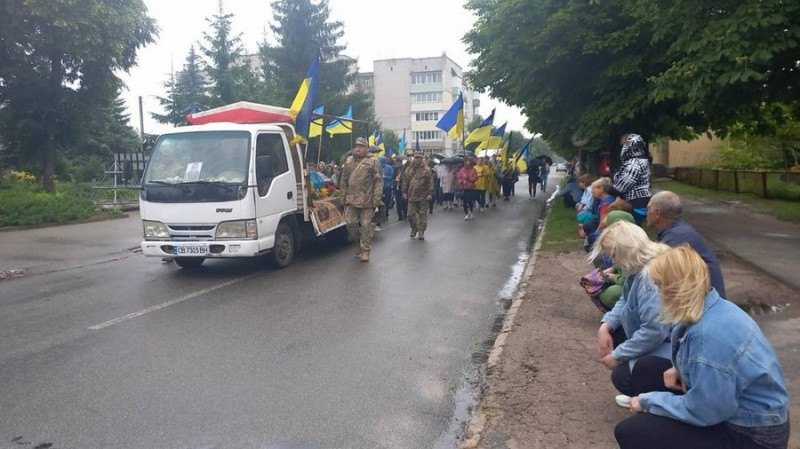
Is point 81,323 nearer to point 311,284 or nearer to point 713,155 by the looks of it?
point 311,284

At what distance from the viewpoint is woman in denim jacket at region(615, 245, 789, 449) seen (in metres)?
2.54

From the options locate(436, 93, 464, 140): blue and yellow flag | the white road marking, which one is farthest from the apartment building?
the white road marking

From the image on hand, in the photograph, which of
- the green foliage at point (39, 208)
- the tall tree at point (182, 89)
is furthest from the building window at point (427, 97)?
the green foliage at point (39, 208)

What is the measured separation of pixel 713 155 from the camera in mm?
32562

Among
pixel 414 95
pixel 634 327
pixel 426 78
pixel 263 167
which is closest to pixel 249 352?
pixel 634 327

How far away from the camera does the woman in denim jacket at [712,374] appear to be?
99.8 inches

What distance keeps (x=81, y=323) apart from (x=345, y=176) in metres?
5.12

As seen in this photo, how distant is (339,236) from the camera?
498 inches

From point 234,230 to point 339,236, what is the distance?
3.91 m

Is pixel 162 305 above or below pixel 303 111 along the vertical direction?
below

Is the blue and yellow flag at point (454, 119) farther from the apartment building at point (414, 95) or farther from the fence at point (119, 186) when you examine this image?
the apartment building at point (414, 95)

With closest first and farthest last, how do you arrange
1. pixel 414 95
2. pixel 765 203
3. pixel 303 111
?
pixel 303 111 < pixel 765 203 < pixel 414 95

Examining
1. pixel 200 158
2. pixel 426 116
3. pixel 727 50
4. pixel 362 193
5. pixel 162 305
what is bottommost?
pixel 162 305

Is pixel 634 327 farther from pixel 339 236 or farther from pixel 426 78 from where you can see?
pixel 426 78
